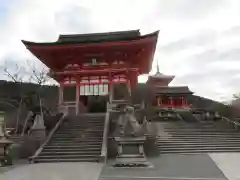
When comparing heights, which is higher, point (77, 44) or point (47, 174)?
point (77, 44)

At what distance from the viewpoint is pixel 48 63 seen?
76.7ft

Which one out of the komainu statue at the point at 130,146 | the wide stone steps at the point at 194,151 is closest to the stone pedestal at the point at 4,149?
the komainu statue at the point at 130,146

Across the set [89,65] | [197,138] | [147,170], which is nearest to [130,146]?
[147,170]

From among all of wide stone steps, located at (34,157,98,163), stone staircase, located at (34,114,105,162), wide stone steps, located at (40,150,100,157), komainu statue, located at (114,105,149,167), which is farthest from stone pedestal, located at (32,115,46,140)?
komainu statue, located at (114,105,149,167)

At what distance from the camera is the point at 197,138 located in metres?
16.3

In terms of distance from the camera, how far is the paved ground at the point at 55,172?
30.1 ft

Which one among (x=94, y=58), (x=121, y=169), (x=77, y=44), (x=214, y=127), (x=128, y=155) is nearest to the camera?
(x=121, y=169)

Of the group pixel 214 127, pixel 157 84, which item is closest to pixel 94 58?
pixel 214 127

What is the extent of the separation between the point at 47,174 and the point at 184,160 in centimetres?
603

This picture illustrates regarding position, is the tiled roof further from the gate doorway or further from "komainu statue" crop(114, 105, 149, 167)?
"komainu statue" crop(114, 105, 149, 167)

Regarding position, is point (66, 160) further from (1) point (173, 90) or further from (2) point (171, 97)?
(1) point (173, 90)

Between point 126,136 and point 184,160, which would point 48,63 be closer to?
point 126,136

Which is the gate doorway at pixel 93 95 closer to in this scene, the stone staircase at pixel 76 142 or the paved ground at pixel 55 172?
the stone staircase at pixel 76 142

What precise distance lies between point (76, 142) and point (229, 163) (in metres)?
7.95
